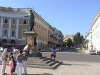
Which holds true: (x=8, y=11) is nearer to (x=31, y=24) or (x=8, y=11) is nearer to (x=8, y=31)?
(x=8, y=31)

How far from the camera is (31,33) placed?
24.3m

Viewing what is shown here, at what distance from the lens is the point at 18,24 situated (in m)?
69.9

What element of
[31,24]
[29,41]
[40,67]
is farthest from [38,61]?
[31,24]

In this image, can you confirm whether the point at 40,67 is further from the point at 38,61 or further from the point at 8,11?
the point at 8,11

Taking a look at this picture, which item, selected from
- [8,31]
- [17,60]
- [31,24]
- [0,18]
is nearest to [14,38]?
[8,31]

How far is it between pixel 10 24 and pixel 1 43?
19.1 ft

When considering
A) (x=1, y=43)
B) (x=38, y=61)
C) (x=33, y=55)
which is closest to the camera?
(x=38, y=61)

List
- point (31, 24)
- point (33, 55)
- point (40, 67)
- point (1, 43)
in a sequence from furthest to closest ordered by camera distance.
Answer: point (1, 43) → point (31, 24) → point (33, 55) → point (40, 67)

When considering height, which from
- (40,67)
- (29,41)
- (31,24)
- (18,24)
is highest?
(18,24)

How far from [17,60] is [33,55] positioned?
911 centimetres

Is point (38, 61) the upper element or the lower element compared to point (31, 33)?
lower

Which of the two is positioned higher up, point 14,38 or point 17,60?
point 14,38

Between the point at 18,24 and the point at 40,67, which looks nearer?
the point at 40,67

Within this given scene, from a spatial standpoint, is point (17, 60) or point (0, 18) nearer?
point (17, 60)
